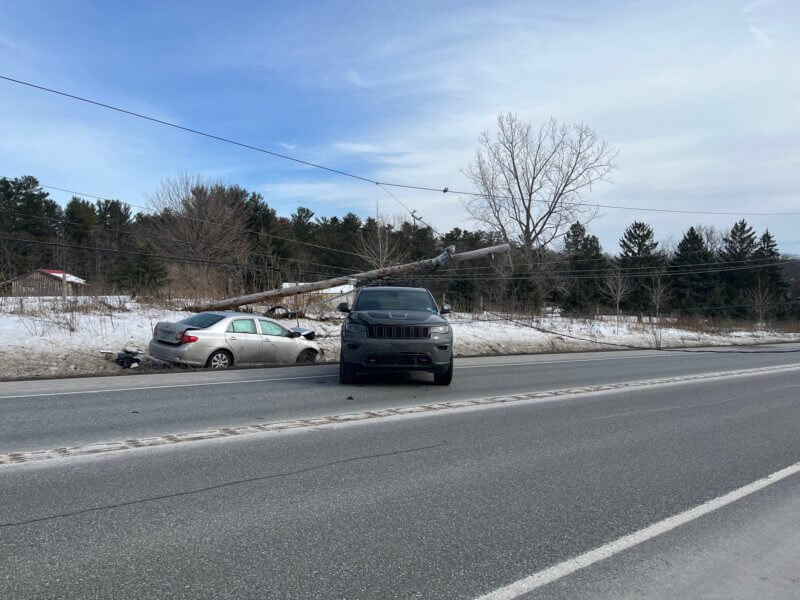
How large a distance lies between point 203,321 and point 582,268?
6309 centimetres

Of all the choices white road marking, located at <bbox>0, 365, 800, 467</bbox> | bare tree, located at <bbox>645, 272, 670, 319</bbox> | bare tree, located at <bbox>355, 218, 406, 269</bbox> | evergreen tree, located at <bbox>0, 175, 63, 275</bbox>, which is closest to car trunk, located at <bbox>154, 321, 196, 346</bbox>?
white road marking, located at <bbox>0, 365, 800, 467</bbox>

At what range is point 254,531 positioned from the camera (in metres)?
4.47

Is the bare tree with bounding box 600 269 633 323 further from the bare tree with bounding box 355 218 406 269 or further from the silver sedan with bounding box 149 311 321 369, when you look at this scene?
the silver sedan with bounding box 149 311 321 369

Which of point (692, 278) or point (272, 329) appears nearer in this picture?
point (272, 329)

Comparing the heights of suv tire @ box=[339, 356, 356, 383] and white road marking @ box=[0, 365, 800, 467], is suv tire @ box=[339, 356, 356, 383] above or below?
above

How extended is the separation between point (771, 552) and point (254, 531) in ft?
11.7

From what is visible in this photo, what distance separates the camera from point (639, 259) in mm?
76812

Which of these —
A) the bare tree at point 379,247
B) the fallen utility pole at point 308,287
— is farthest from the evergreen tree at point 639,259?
the fallen utility pole at point 308,287

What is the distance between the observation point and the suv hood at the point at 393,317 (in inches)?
462

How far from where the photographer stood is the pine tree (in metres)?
72.2

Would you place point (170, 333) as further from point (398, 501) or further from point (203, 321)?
point (398, 501)

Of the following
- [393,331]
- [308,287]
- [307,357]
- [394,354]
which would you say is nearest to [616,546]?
[394,354]

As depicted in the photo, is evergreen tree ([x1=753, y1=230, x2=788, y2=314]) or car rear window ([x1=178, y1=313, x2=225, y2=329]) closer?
car rear window ([x1=178, y1=313, x2=225, y2=329])

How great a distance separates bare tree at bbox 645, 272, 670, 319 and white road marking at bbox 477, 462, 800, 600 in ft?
206
